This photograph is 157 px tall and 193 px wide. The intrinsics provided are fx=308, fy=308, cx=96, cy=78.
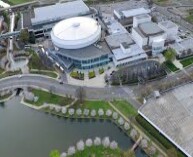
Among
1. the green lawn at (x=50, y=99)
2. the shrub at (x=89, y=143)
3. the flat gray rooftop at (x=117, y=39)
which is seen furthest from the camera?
the flat gray rooftop at (x=117, y=39)

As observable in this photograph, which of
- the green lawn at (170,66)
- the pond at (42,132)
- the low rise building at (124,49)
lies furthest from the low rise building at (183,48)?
the pond at (42,132)

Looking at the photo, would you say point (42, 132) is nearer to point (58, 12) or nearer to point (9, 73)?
point (9, 73)

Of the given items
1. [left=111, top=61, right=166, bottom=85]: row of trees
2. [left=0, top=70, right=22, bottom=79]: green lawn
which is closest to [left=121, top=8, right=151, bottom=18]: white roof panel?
[left=111, top=61, right=166, bottom=85]: row of trees

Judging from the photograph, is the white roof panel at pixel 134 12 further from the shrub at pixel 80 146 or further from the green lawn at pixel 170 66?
the shrub at pixel 80 146

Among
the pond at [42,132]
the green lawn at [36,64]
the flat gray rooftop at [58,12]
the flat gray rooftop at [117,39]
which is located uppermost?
the flat gray rooftop at [58,12]

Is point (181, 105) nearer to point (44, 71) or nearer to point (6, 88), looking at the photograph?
point (44, 71)

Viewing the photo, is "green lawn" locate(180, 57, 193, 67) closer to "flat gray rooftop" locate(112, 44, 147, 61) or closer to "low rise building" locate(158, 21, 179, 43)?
"low rise building" locate(158, 21, 179, 43)

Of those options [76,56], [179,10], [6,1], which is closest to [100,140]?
[76,56]

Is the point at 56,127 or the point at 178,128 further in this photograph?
the point at 56,127

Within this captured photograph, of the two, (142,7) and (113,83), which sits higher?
(142,7)
